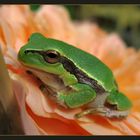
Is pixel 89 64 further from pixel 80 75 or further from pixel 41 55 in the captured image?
pixel 41 55

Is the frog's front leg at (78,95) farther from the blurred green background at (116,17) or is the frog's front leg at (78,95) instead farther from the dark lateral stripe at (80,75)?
the blurred green background at (116,17)

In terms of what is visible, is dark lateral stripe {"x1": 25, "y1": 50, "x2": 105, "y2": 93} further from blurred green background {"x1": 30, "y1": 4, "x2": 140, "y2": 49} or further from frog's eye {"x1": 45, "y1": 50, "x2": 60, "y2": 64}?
blurred green background {"x1": 30, "y1": 4, "x2": 140, "y2": 49}

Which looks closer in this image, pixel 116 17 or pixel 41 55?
pixel 41 55

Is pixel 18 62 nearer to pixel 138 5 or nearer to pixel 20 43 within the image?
pixel 20 43

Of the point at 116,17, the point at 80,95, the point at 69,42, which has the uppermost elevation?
the point at 116,17

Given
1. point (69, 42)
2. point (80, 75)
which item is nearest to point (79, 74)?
point (80, 75)

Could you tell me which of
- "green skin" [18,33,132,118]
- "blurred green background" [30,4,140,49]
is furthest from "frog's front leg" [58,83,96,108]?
"blurred green background" [30,4,140,49]

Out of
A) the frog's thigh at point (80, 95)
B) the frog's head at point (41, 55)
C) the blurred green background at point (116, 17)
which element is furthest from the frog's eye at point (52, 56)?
the blurred green background at point (116, 17)

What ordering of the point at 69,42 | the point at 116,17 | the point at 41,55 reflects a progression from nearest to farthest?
1. the point at 41,55
2. the point at 69,42
3. the point at 116,17
